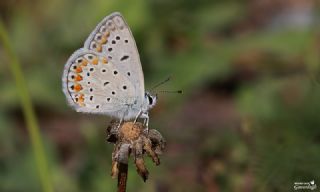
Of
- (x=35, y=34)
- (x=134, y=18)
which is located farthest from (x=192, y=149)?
(x=35, y=34)

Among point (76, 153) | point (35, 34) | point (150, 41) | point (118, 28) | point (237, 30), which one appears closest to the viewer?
point (118, 28)

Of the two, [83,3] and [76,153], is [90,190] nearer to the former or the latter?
[76,153]

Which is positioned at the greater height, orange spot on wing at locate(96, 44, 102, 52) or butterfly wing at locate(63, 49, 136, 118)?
orange spot on wing at locate(96, 44, 102, 52)

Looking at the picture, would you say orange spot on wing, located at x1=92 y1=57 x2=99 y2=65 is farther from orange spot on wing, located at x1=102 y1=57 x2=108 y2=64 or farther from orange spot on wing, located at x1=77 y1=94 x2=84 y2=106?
orange spot on wing, located at x1=77 y1=94 x2=84 y2=106

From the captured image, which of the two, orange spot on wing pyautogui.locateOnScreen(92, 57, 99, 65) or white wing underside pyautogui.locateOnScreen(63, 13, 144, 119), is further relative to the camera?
orange spot on wing pyautogui.locateOnScreen(92, 57, 99, 65)

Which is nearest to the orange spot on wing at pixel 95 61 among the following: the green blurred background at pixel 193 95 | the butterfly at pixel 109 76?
the butterfly at pixel 109 76

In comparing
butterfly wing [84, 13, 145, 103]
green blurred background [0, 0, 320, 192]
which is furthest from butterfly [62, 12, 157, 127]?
green blurred background [0, 0, 320, 192]

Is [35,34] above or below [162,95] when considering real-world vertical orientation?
above

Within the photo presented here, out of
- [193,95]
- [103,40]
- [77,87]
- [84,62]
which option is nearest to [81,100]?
[77,87]
